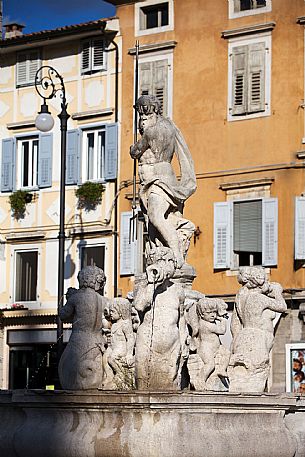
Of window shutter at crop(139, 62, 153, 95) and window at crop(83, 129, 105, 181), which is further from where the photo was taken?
window at crop(83, 129, 105, 181)

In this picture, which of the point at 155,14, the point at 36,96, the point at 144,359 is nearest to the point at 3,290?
the point at 36,96

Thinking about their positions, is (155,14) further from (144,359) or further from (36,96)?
(144,359)

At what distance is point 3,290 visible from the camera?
35.4 m

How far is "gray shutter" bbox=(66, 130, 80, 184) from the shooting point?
34.5 metres

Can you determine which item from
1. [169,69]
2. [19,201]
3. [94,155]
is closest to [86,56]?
[94,155]

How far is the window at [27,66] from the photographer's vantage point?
35938mm

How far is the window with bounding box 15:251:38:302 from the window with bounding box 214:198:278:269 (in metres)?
5.61

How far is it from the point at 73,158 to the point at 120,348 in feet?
68.6

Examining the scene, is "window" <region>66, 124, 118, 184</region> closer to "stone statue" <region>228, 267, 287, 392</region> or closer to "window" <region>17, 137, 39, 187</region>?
"window" <region>17, 137, 39, 187</region>

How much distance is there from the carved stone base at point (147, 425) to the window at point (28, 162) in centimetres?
2334

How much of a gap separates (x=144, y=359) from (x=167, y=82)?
2104cm

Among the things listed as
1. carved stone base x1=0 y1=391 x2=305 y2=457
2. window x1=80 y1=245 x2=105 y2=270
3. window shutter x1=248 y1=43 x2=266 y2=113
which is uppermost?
window shutter x1=248 y1=43 x2=266 y2=113

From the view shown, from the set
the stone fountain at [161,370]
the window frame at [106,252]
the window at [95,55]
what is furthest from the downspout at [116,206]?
the stone fountain at [161,370]

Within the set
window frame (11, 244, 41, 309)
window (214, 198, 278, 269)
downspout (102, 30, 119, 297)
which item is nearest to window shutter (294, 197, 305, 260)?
window (214, 198, 278, 269)
